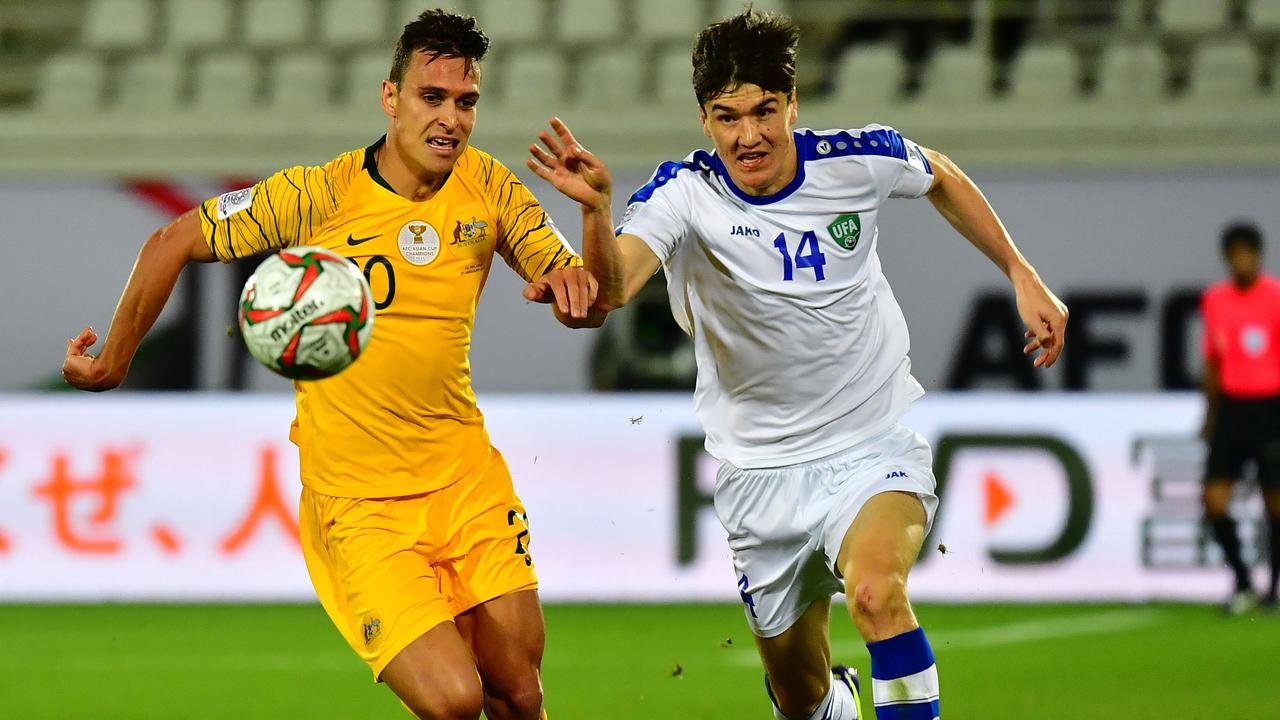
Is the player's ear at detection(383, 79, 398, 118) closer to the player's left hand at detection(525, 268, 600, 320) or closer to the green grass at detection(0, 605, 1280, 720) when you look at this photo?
the player's left hand at detection(525, 268, 600, 320)

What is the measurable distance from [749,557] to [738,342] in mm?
629

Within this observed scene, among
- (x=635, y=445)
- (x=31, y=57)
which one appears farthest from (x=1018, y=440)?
(x=31, y=57)

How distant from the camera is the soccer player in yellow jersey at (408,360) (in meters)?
4.37

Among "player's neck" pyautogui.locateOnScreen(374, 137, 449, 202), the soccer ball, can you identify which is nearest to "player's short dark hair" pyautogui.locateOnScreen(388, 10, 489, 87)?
"player's neck" pyautogui.locateOnScreen(374, 137, 449, 202)

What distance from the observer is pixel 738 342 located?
477cm

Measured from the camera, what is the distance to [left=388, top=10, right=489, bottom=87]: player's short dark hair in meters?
4.39

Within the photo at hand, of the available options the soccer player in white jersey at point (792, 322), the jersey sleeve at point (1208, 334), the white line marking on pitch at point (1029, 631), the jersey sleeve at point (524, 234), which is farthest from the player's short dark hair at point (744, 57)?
the jersey sleeve at point (1208, 334)

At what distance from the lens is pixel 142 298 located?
4.37 meters

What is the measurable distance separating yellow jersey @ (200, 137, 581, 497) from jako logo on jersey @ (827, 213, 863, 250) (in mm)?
756

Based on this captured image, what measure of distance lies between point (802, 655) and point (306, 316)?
73.7 inches

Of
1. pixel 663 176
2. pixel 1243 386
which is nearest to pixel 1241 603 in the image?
pixel 1243 386

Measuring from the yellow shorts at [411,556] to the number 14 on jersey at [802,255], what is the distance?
0.96 meters

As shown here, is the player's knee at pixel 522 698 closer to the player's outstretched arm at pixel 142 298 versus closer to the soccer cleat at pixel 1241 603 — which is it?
the player's outstretched arm at pixel 142 298

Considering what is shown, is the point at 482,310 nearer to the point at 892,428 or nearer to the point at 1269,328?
the point at 1269,328
